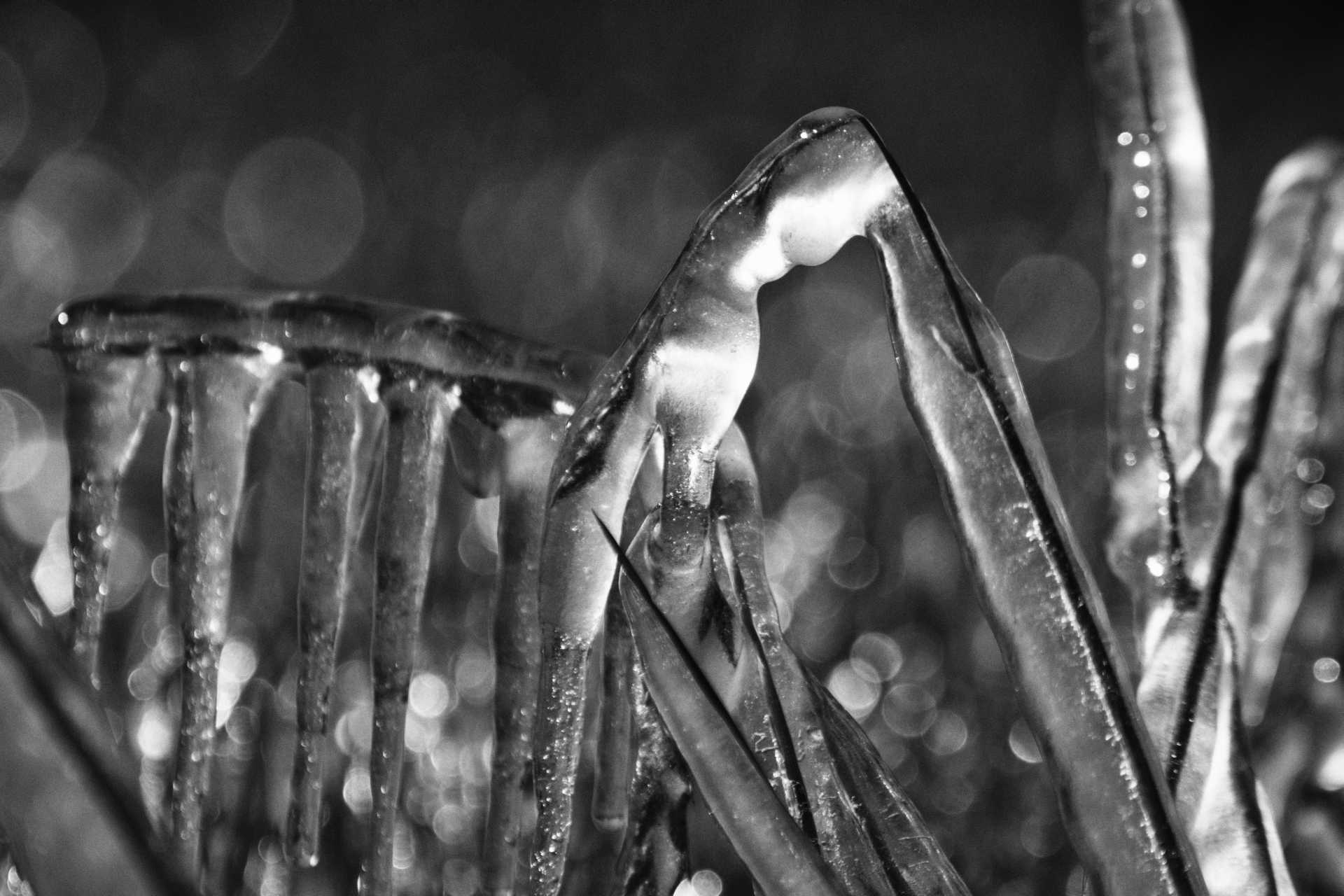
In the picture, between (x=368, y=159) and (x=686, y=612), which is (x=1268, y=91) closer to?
(x=368, y=159)

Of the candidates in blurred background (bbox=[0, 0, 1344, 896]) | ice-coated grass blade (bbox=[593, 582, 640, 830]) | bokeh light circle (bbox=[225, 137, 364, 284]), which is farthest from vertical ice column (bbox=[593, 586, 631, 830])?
bokeh light circle (bbox=[225, 137, 364, 284])

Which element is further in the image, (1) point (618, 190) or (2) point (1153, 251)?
(1) point (618, 190)

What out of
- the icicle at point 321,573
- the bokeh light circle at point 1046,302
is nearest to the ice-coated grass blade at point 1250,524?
the icicle at point 321,573

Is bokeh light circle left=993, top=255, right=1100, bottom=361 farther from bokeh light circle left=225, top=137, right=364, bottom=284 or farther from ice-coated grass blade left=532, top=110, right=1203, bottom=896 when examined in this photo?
ice-coated grass blade left=532, top=110, right=1203, bottom=896

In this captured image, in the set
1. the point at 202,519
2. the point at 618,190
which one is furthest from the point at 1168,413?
the point at 618,190

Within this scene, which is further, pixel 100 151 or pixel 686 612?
pixel 100 151

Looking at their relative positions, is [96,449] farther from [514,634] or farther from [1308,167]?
[1308,167]

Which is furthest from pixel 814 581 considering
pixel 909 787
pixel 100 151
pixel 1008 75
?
pixel 100 151
